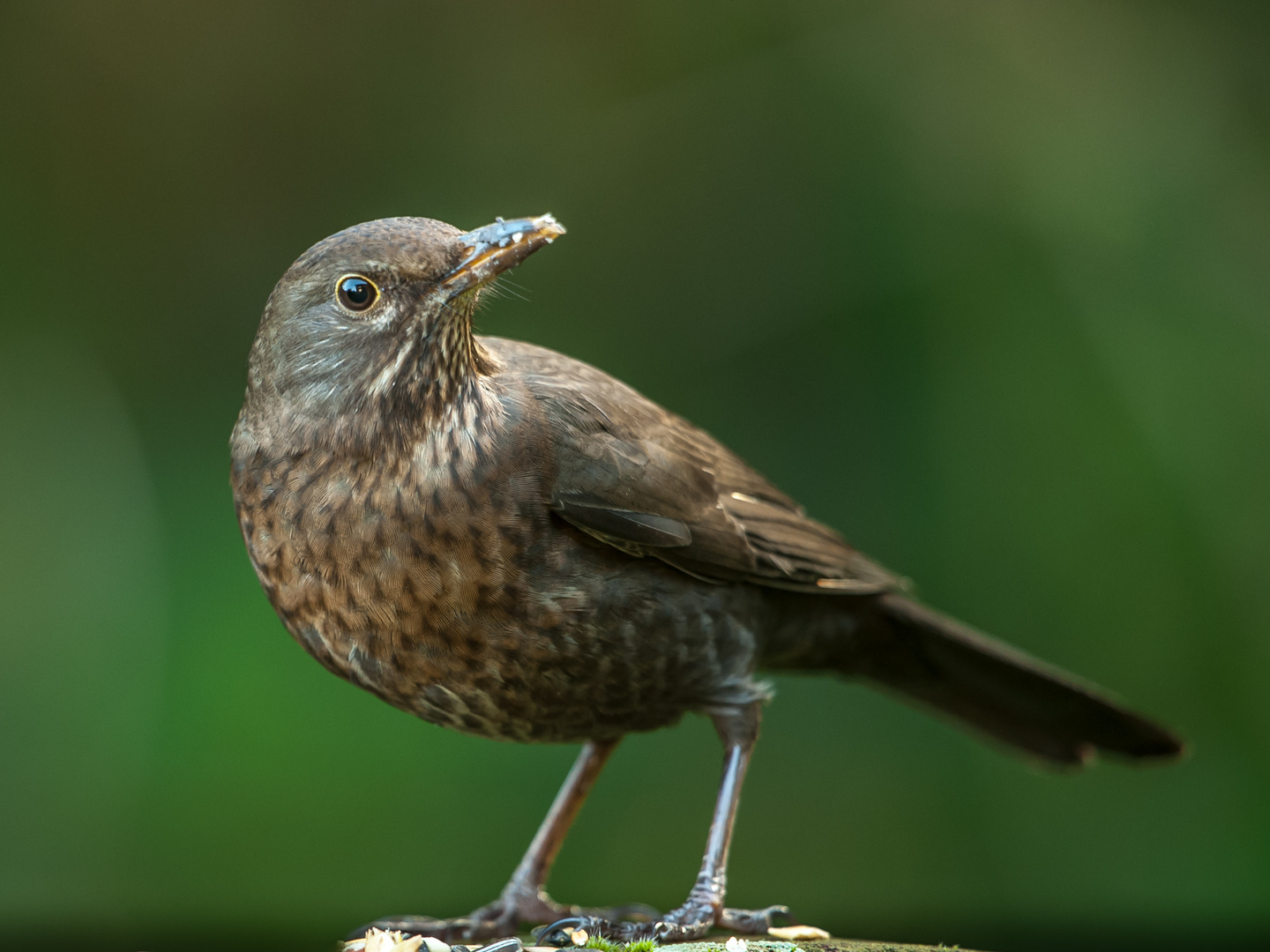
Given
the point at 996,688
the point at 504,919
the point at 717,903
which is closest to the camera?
the point at 717,903

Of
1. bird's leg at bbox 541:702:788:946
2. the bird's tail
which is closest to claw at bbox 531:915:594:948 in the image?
bird's leg at bbox 541:702:788:946

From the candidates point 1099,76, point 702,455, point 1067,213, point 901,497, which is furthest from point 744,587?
point 1099,76

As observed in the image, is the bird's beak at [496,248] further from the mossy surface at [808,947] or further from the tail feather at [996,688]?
the tail feather at [996,688]

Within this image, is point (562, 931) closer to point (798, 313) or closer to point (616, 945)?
point (616, 945)

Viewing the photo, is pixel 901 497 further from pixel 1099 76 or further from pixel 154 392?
pixel 154 392

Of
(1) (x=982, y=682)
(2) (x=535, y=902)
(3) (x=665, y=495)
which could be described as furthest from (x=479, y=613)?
A: (1) (x=982, y=682)

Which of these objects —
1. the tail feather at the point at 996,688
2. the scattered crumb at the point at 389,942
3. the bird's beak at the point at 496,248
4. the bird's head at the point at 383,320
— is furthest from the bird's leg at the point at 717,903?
the bird's beak at the point at 496,248
